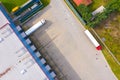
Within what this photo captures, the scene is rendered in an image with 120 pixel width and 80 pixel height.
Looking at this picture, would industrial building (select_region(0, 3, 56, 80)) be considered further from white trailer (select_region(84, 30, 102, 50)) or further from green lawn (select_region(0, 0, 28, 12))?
white trailer (select_region(84, 30, 102, 50))

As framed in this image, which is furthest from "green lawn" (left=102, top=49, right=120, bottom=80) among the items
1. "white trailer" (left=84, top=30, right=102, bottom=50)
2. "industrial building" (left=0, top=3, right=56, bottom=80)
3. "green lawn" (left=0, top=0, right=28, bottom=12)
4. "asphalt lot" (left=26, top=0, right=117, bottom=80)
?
"green lawn" (left=0, top=0, right=28, bottom=12)

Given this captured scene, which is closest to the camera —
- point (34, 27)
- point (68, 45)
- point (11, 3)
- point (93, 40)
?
point (93, 40)

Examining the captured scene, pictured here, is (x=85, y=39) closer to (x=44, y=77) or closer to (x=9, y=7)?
(x=44, y=77)

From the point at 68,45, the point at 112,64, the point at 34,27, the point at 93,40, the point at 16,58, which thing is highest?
the point at 34,27

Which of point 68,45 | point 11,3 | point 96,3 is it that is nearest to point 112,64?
point 68,45

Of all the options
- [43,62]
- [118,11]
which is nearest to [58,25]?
[43,62]

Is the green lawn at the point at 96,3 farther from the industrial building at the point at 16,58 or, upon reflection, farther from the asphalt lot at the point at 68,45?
the industrial building at the point at 16,58

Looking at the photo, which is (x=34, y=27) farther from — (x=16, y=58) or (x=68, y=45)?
(x=68, y=45)

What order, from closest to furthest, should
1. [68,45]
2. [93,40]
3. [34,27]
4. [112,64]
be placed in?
[93,40], [112,64], [34,27], [68,45]
